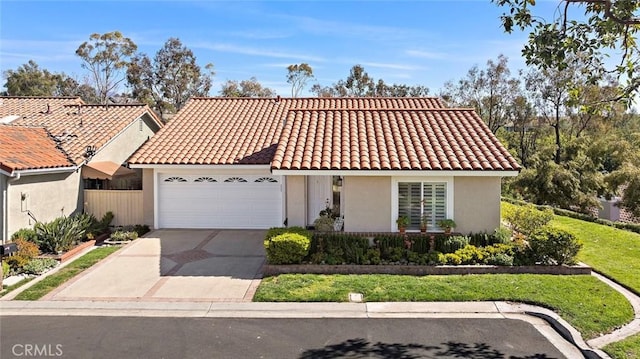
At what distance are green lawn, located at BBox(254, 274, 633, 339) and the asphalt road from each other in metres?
1.13

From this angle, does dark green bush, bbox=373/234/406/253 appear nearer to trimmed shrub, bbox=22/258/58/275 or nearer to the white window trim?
the white window trim

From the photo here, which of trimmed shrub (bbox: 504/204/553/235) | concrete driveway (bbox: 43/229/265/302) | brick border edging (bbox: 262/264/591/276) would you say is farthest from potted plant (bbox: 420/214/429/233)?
concrete driveway (bbox: 43/229/265/302)

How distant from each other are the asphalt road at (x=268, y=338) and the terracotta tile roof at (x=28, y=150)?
22.1 ft

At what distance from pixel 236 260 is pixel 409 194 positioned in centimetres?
585

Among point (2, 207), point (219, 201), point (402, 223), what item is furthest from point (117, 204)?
point (402, 223)

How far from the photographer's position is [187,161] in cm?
1764

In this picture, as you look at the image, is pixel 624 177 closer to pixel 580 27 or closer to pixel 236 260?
pixel 580 27

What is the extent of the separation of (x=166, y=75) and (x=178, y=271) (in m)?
42.0

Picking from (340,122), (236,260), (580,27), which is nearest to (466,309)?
(580,27)

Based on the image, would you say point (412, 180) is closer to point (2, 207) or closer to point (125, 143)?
point (2, 207)

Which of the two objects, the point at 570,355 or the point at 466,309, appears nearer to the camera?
the point at 570,355

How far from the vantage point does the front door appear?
17219 millimetres

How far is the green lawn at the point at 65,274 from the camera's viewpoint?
1082 cm

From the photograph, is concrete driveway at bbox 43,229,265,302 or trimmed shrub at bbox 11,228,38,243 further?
trimmed shrub at bbox 11,228,38,243
